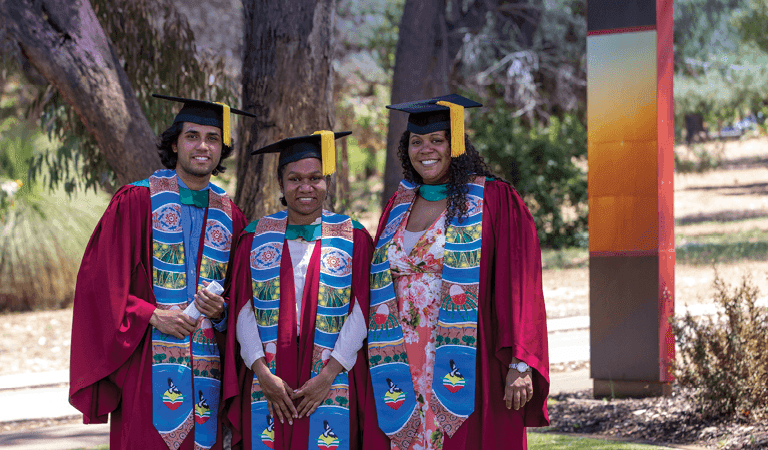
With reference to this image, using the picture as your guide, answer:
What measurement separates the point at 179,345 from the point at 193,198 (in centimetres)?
68

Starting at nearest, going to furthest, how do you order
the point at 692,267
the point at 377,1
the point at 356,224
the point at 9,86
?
the point at 356,224 < the point at 692,267 < the point at 377,1 < the point at 9,86

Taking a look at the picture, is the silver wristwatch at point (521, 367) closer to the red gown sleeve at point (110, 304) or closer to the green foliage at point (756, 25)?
the red gown sleeve at point (110, 304)

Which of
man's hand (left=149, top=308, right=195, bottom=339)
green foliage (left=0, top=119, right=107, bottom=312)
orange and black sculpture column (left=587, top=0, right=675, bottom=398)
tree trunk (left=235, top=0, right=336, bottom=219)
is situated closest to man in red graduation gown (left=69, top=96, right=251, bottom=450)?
man's hand (left=149, top=308, right=195, bottom=339)

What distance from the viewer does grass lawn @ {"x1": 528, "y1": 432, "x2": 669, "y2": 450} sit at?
5277mm

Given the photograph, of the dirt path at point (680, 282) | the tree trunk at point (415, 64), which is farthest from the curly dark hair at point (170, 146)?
the tree trunk at point (415, 64)

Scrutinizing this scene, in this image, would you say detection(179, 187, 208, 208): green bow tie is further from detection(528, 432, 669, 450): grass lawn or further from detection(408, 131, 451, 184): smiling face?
detection(528, 432, 669, 450): grass lawn

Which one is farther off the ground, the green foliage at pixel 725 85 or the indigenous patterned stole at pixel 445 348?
the green foliage at pixel 725 85

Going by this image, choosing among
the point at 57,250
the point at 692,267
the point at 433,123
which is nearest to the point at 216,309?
the point at 433,123

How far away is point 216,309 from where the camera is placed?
11.9 feet

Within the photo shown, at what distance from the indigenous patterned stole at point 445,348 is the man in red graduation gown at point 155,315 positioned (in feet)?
2.44

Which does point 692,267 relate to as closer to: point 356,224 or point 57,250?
point 57,250

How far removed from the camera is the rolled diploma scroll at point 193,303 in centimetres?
361

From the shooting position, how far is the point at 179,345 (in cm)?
367

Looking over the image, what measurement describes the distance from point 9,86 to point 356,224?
22.4 metres
